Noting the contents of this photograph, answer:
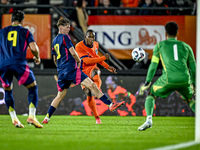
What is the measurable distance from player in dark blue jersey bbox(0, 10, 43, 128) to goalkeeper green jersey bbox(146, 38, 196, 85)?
2.11m

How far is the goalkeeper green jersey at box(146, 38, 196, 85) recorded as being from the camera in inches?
288

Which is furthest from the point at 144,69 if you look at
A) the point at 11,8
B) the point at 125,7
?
the point at 11,8

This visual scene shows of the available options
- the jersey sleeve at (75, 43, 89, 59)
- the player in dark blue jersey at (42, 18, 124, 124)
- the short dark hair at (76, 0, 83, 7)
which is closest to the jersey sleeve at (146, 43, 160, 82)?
the player in dark blue jersey at (42, 18, 124, 124)

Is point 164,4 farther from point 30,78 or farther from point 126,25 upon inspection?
point 30,78

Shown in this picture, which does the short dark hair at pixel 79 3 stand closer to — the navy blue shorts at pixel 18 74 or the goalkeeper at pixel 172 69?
the navy blue shorts at pixel 18 74

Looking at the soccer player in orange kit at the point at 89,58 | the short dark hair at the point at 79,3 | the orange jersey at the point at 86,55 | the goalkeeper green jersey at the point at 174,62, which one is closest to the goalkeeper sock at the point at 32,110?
the goalkeeper green jersey at the point at 174,62

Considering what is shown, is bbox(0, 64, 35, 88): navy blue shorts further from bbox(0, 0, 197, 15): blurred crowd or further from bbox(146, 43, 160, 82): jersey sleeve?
bbox(0, 0, 197, 15): blurred crowd

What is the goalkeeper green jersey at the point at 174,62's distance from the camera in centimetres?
731

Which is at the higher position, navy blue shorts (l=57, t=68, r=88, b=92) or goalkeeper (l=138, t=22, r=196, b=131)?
goalkeeper (l=138, t=22, r=196, b=131)

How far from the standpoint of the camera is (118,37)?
45.9 ft

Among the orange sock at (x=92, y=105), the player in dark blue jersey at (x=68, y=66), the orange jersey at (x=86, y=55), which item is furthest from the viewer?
the orange jersey at (x=86, y=55)

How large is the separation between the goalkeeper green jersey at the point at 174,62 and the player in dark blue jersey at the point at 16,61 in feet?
6.92

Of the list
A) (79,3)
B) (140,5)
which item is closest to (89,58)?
(79,3)

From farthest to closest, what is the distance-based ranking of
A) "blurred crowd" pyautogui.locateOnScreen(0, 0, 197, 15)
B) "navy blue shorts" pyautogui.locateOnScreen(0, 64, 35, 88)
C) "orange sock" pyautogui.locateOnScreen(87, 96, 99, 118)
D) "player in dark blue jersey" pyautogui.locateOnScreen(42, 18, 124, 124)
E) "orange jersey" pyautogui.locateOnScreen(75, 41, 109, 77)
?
1. "blurred crowd" pyautogui.locateOnScreen(0, 0, 197, 15)
2. "orange jersey" pyautogui.locateOnScreen(75, 41, 109, 77)
3. "orange sock" pyautogui.locateOnScreen(87, 96, 99, 118)
4. "player in dark blue jersey" pyautogui.locateOnScreen(42, 18, 124, 124)
5. "navy blue shorts" pyautogui.locateOnScreen(0, 64, 35, 88)
